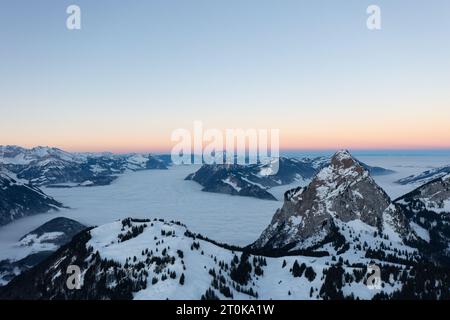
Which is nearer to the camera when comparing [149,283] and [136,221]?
[149,283]

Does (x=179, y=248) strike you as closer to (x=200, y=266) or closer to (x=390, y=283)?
(x=200, y=266)

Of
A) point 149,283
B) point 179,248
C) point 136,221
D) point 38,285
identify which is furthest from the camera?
point 136,221
